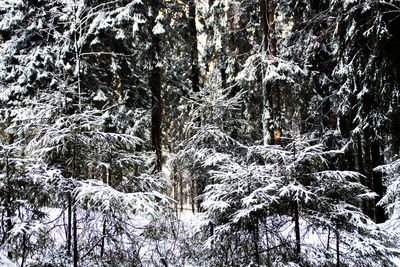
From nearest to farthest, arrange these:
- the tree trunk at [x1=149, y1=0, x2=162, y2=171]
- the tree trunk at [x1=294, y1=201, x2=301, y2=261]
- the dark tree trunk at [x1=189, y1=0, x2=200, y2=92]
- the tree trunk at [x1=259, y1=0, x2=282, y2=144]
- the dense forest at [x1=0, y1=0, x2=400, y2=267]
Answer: the dense forest at [x1=0, y1=0, x2=400, y2=267] < the tree trunk at [x1=294, y1=201, x2=301, y2=261] < the tree trunk at [x1=259, y1=0, x2=282, y2=144] < the tree trunk at [x1=149, y1=0, x2=162, y2=171] < the dark tree trunk at [x1=189, y1=0, x2=200, y2=92]

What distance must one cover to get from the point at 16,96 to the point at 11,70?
128cm

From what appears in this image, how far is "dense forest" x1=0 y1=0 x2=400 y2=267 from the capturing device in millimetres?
3803

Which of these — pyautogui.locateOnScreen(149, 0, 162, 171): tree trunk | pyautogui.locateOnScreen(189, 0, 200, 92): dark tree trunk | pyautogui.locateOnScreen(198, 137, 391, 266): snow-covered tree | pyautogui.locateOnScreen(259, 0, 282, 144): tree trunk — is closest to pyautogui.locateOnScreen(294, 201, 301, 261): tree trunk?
pyautogui.locateOnScreen(198, 137, 391, 266): snow-covered tree

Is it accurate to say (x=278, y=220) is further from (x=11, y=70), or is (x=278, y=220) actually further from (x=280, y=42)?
(x=11, y=70)

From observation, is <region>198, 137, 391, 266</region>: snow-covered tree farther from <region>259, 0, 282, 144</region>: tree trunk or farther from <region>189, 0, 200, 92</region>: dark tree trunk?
<region>189, 0, 200, 92</region>: dark tree trunk

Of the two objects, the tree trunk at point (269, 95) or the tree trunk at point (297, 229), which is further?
the tree trunk at point (269, 95)

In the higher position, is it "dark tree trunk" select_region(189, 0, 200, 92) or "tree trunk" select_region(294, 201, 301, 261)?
"dark tree trunk" select_region(189, 0, 200, 92)

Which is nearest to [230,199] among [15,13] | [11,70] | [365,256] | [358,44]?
[365,256]

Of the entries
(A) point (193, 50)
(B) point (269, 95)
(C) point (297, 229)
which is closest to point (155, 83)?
(A) point (193, 50)

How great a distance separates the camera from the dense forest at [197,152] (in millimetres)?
3803

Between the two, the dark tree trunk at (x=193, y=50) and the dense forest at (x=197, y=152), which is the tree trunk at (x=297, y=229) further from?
the dark tree trunk at (x=193, y=50)

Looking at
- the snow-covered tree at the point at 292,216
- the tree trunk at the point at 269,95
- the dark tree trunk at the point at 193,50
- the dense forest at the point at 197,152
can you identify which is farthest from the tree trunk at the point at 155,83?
the snow-covered tree at the point at 292,216

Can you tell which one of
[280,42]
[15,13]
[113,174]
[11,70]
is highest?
[15,13]

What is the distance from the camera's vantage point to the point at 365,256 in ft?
12.3
